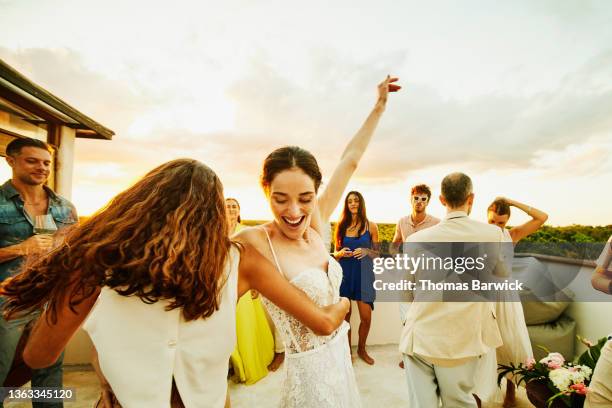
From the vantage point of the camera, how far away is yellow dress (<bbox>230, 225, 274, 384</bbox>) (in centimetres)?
342

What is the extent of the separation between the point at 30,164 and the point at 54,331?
237 cm

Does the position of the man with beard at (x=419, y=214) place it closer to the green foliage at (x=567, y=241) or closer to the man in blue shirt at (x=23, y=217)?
the green foliage at (x=567, y=241)

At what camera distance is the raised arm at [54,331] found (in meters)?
0.82

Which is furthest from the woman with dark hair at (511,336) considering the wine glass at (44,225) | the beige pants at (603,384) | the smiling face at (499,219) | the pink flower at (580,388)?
the wine glass at (44,225)

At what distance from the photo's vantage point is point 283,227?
1.43 m

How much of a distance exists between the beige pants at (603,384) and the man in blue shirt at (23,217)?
3.31 meters

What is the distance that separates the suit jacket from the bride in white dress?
0.86 metres

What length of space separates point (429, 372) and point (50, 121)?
608 centimetres

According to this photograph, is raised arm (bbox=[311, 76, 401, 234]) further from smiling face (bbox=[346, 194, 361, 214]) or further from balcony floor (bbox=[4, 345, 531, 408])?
smiling face (bbox=[346, 194, 361, 214])

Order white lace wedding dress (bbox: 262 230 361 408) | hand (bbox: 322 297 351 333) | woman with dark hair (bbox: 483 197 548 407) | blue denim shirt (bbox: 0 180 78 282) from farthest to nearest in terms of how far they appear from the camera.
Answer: woman with dark hair (bbox: 483 197 548 407) < blue denim shirt (bbox: 0 180 78 282) < white lace wedding dress (bbox: 262 230 361 408) < hand (bbox: 322 297 351 333)

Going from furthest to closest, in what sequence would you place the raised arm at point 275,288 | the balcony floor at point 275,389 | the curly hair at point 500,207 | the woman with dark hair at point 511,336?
the curly hair at point 500,207 → the balcony floor at point 275,389 → the woman with dark hair at point 511,336 → the raised arm at point 275,288

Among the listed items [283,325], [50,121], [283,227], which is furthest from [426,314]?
[50,121]

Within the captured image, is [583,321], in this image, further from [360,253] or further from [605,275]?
[360,253]

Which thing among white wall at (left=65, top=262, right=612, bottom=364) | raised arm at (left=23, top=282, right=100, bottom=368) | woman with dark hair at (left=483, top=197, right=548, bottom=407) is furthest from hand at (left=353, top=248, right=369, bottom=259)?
raised arm at (left=23, top=282, right=100, bottom=368)
